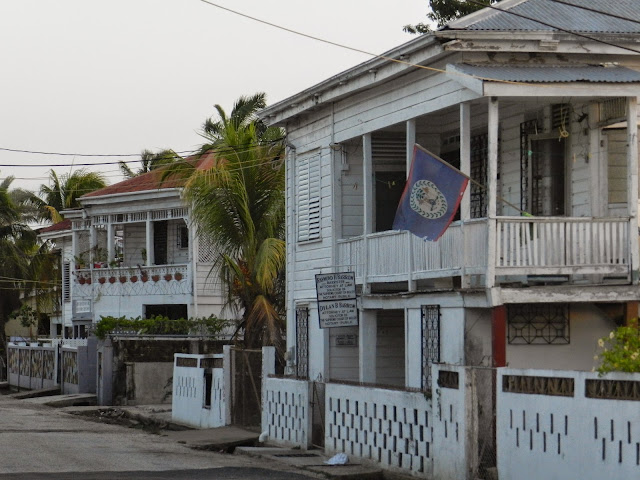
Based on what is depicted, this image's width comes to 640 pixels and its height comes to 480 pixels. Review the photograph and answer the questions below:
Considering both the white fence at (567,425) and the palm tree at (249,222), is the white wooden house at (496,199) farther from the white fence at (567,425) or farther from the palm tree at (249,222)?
the palm tree at (249,222)

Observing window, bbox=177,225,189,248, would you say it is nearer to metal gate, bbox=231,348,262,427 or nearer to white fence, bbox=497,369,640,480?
metal gate, bbox=231,348,262,427

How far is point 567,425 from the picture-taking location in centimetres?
1221

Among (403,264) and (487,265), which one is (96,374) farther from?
(487,265)

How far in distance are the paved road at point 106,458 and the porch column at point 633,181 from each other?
209 inches

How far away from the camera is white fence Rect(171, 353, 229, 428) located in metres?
22.9

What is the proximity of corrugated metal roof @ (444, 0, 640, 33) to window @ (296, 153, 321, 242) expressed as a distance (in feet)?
17.4

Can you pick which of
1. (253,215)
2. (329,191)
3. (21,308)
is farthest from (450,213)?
(21,308)

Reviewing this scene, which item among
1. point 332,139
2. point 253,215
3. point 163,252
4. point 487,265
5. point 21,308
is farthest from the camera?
point 21,308

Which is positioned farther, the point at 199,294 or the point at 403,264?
the point at 199,294

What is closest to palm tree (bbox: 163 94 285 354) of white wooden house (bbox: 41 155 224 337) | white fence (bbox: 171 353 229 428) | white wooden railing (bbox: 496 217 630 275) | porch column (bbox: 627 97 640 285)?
white fence (bbox: 171 353 229 428)

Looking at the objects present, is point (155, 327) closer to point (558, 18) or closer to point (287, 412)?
point (287, 412)

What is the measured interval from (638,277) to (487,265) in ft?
7.03

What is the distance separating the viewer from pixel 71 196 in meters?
56.5

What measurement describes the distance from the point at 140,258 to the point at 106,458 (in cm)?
2375
